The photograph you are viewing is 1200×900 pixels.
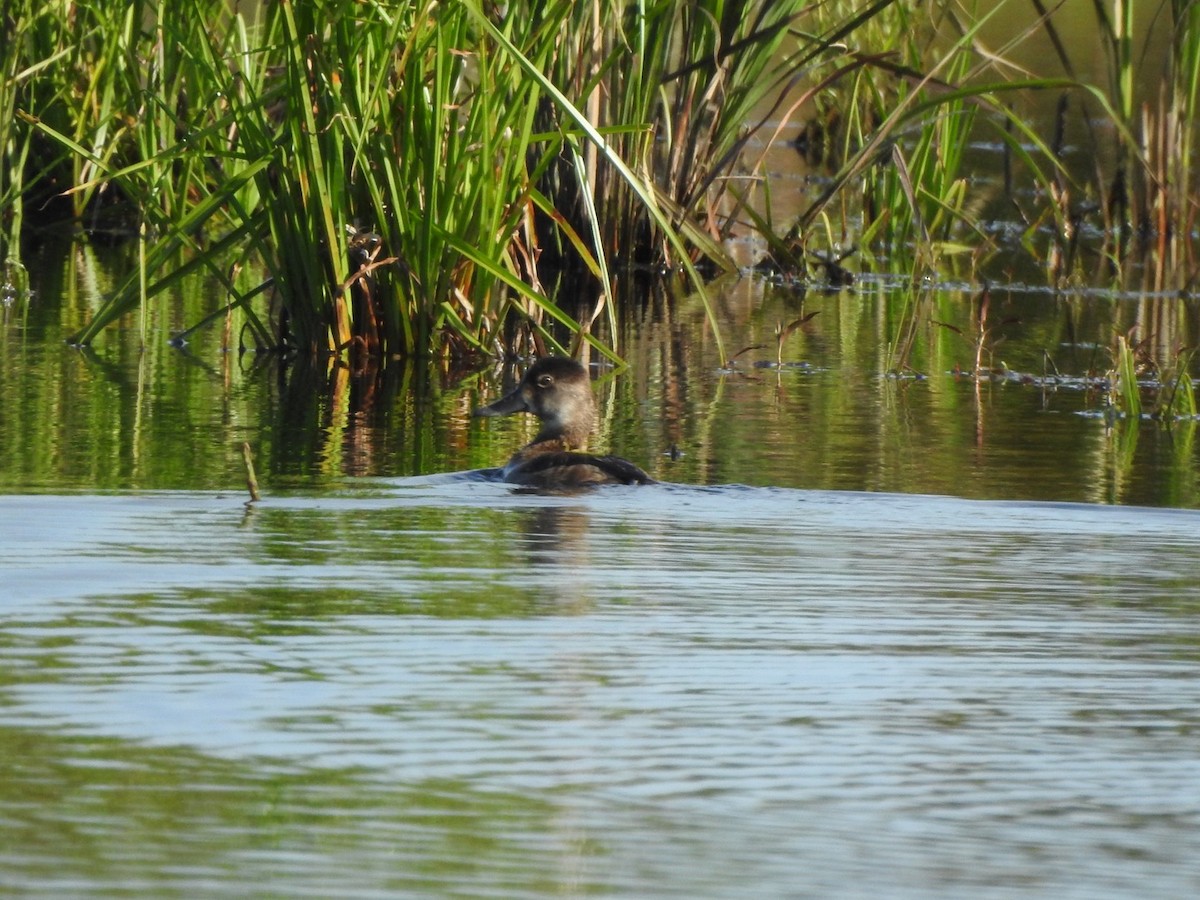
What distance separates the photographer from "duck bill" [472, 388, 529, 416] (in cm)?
672

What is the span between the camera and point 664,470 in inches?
242

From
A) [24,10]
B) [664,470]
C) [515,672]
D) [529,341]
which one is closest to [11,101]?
[24,10]

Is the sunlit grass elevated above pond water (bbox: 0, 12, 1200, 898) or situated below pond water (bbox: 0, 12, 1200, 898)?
above

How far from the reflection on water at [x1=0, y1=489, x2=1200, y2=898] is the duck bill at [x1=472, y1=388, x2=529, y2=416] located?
1558 millimetres

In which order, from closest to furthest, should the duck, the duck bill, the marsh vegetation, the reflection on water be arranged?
the reflection on water < the duck < the duck bill < the marsh vegetation

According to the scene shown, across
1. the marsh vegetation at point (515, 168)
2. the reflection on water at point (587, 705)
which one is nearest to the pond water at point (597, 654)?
the reflection on water at point (587, 705)

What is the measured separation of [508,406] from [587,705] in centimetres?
355

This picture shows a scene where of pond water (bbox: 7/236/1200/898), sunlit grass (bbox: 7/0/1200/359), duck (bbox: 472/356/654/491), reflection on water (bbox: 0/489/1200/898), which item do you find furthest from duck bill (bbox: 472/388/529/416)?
reflection on water (bbox: 0/489/1200/898)

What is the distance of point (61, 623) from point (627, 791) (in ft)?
4.35

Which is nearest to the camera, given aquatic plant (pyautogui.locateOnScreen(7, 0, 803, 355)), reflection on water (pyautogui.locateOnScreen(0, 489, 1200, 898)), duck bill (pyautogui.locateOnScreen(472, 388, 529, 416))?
reflection on water (pyautogui.locateOnScreen(0, 489, 1200, 898))

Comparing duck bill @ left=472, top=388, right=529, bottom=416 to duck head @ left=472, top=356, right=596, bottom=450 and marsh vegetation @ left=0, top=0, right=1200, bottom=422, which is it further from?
marsh vegetation @ left=0, top=0, right=1200, bottom=422

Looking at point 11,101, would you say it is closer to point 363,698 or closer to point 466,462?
point 466,462

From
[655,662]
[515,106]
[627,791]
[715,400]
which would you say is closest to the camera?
[627,791]

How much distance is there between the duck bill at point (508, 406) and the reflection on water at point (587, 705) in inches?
61.3
